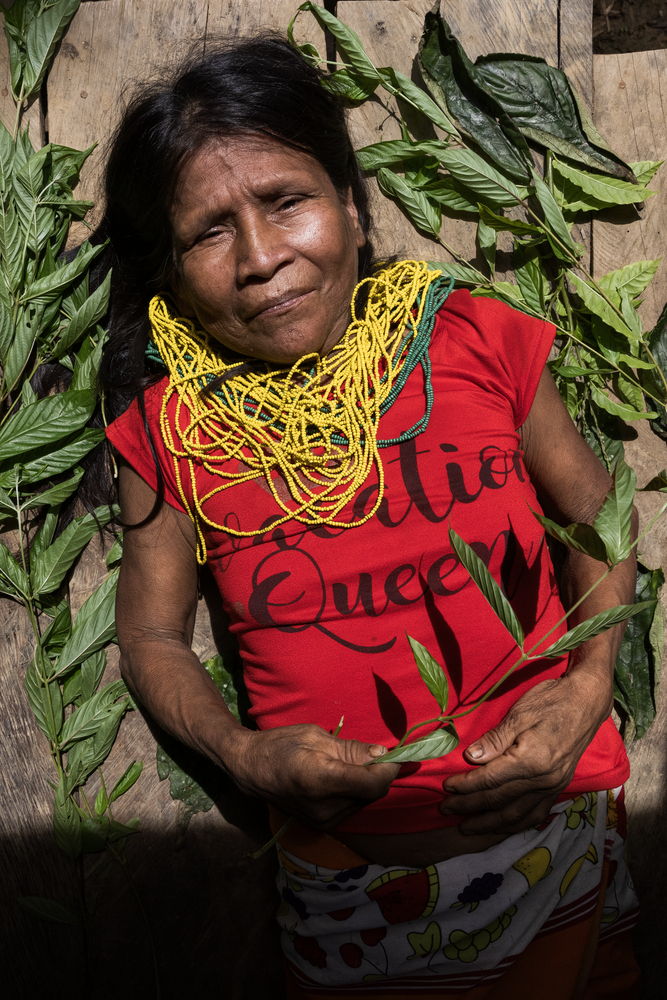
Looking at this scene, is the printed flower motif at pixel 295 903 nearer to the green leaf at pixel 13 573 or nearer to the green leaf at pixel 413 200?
the green leaf at pixel 13 573

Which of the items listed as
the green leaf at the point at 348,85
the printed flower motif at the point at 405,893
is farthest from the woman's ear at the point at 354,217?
the printed flower motif at the point at 405,893

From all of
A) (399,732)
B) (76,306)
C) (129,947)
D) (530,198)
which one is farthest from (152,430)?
(129,947)

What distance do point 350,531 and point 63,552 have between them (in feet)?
1.79

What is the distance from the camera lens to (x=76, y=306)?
161 cm

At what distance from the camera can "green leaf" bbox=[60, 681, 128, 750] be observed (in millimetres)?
1612

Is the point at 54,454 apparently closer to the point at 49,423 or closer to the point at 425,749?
the point at 49,423

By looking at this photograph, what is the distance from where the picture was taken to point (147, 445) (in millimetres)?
1455

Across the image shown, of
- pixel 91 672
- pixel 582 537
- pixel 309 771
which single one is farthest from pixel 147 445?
pixel 582 537

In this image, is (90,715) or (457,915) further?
(90,715)

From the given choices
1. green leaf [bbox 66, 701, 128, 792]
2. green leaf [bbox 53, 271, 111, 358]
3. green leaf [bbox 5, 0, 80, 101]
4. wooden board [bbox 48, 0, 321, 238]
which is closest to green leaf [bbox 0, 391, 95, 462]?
green leaf [bbox 53, 271, 111, 358]

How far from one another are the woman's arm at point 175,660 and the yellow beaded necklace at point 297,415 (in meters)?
0.07

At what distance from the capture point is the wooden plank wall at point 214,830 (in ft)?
5.35

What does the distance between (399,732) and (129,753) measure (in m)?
0.56

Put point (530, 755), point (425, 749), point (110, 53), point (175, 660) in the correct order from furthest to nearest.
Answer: point (110, 53) → point (175, 660) → point (530, 755) → point (425, 749)
